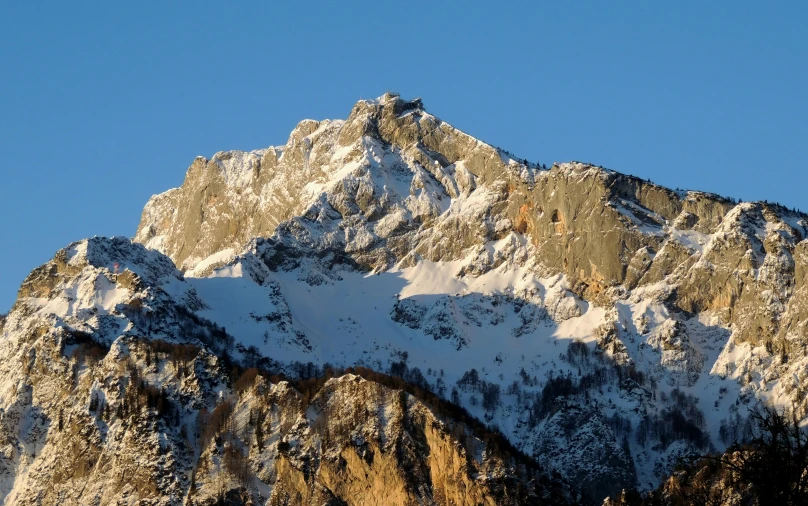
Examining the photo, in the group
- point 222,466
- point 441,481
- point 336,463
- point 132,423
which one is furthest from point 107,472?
point 441,481

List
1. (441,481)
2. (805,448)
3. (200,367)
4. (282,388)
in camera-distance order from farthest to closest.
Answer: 1. (200,367)
2. (282,388)
3. (441,481)
4. (805,448)

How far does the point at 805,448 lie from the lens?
4900 centimetres

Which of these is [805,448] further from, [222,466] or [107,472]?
[107,472]

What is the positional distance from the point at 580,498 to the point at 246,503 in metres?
37.7

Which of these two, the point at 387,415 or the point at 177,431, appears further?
the point at 177,431

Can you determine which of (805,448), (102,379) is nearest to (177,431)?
(102,379)

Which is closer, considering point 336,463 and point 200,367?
point 336,463

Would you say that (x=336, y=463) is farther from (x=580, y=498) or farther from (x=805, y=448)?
(x=805, y=448)

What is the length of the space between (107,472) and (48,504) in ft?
30.2

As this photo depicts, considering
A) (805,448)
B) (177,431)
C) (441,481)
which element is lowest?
(805,448)

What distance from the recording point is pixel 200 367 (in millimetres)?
166000

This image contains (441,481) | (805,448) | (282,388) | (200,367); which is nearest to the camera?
(805,448)

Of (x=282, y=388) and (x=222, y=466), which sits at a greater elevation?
(x=282, y=388)

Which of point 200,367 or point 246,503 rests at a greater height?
point 200,367
